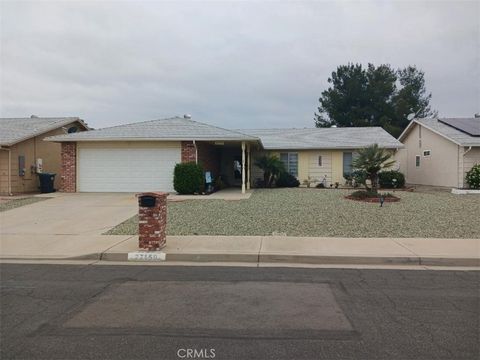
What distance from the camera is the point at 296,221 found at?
11.8 meters

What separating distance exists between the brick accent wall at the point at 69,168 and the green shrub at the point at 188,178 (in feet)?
17.7

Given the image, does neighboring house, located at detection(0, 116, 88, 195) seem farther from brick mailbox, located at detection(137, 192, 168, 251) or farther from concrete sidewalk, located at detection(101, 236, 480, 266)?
brick mailbox, located at detection(137, 192, 168, 251)

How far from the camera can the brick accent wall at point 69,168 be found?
20.7 m

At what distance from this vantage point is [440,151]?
968 inches

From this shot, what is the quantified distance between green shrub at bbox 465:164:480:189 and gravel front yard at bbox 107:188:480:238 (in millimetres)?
5774

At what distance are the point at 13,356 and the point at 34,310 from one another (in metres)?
1.38

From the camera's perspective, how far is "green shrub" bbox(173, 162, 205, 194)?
19.0 meters

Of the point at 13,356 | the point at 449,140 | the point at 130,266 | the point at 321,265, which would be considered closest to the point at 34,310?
the point at 13,356

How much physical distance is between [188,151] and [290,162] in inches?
324

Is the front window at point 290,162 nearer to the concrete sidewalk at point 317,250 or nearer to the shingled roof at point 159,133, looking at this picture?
the shingled roof at point 159,133

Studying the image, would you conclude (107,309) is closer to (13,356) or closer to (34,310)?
(34,310)

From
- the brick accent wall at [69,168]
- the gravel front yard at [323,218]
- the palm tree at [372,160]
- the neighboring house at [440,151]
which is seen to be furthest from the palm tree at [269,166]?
the brick accent wall at [69,168]

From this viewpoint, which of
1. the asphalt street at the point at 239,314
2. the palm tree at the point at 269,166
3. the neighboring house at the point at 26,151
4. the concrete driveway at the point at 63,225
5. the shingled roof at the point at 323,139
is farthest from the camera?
the shingled roof at the point at 323,139

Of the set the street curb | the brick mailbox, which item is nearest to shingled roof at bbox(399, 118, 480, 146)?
the street curb
